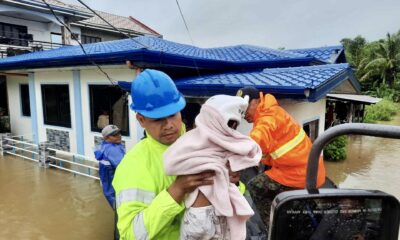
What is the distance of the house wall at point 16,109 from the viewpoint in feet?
36.0

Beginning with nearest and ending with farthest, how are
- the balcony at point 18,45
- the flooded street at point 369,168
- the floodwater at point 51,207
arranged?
the floodwater at point 51,207 < the flooded street at point 369,168 < the balcony at point 18,45

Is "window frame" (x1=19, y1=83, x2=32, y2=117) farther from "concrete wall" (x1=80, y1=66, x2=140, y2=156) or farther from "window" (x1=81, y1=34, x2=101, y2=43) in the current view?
"window" (x1=81, y1=34, x2=101, y2=43)

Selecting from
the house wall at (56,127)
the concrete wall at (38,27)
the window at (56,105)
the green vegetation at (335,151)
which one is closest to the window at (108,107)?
the house wall at (56,127)

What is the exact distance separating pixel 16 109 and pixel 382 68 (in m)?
35.3

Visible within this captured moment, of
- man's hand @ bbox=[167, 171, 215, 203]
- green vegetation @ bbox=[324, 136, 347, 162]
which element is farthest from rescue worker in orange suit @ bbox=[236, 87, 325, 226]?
green vegetation @ bbox=[324, 136, 347, 162]

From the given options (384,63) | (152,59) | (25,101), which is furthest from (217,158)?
(384,63)

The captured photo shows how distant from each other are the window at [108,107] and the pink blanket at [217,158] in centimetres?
601

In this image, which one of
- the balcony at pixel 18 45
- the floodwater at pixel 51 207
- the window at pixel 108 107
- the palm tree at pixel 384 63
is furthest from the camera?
the palm tree at pixel 384 63

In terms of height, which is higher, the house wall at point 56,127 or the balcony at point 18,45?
the balcony at point 18,45

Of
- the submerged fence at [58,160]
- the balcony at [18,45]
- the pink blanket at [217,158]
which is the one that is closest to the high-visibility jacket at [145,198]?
the pink blanket at [217,158]

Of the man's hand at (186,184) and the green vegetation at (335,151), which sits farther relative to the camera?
the green vegetation at (335,151)

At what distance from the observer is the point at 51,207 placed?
5.55 metres

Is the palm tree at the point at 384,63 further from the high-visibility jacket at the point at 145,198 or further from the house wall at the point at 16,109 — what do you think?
the high-visibility jacket at the point at 145,198

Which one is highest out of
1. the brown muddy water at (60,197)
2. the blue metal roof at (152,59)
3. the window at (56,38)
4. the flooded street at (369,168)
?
the window at (56,38)
